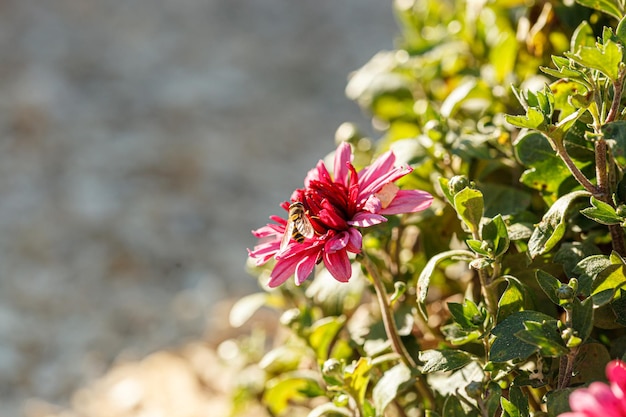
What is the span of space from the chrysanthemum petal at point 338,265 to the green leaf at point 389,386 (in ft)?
0.44

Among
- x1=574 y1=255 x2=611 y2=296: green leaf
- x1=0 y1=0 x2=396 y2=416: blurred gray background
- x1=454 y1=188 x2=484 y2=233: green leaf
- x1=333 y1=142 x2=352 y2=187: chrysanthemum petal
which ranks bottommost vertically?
x1=574 y1=255 x2=611 y2=296: green leaf

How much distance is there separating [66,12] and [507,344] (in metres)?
2.19

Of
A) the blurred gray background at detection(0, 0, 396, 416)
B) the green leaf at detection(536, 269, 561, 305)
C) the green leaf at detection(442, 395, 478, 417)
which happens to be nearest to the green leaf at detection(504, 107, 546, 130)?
the green leaf at detection(536, 269, 561, 305)

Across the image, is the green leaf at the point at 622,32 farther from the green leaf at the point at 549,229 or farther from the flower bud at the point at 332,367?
the flower bud at the point at 332,367

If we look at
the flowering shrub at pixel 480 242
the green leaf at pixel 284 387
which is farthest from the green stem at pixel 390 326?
the green leaf at pixel 284 387

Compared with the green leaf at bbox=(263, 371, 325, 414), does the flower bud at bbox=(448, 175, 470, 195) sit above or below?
above

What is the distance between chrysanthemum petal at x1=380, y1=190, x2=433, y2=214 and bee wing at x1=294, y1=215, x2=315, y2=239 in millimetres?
64

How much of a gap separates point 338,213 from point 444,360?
0.44ft

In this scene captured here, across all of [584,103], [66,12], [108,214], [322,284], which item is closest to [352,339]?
[322,284]

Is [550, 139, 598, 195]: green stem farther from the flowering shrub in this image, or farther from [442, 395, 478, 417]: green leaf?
[442, 395, 478, 417]: green leaf

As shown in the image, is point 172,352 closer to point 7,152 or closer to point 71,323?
point 71,323

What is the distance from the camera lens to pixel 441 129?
0.71 meters

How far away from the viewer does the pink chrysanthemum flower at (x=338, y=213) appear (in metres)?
0.56

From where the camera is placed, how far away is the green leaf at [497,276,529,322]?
570mm
